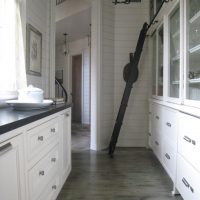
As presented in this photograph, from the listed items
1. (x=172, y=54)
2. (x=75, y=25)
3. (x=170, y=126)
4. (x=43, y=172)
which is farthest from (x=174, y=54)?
(x=75, y=25)

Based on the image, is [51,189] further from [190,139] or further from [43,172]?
[190,139]

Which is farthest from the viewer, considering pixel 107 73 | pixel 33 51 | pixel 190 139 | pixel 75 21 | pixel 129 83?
pixel 75 21

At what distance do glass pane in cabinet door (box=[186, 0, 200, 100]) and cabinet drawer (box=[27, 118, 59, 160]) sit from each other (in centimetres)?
120

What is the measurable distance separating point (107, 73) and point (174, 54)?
4.80ft

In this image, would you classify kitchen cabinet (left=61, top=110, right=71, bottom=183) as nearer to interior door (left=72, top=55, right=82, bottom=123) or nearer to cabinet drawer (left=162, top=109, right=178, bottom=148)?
cabinet drawer (left=162, top=109, right=178, bottom=148)

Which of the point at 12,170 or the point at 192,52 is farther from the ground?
the point at 192,52

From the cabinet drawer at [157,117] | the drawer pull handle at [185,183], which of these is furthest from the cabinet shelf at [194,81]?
the cabinet drawer at [157,117]

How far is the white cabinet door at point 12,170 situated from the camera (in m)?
0.98

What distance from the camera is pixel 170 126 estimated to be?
246cm

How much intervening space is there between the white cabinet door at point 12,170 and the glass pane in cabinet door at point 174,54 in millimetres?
1830

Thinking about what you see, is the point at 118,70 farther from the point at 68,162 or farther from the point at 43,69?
the point at 68,162

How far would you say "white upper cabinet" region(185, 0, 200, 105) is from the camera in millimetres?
2023

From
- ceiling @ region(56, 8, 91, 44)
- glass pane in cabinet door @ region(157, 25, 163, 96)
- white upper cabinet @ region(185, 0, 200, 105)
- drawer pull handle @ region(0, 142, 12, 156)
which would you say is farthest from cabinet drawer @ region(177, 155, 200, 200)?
ceiling @ region(56, 8, 91, 44)

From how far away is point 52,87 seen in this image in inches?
134
